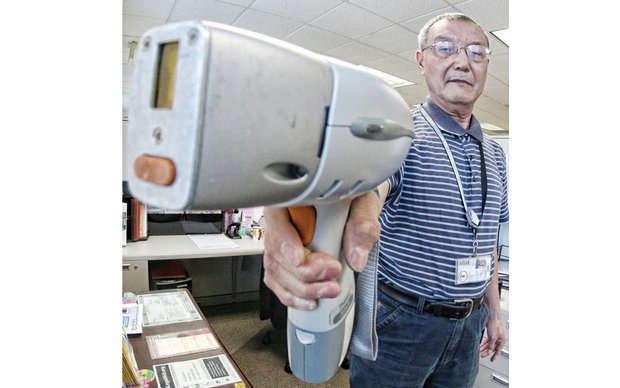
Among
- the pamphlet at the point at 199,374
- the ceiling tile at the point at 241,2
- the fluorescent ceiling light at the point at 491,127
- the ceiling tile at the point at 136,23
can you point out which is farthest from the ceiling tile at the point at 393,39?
the fluorescent ceiling light at the point at 491,127

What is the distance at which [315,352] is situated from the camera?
1.46ft

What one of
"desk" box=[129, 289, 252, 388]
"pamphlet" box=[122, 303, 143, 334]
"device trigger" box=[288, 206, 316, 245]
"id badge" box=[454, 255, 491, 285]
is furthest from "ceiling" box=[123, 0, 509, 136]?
"device trigger" box=[288, 206, 316, 245]

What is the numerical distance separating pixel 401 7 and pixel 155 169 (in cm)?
299

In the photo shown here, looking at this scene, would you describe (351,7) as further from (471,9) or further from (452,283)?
(452,283)

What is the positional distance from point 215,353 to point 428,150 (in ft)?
2.65

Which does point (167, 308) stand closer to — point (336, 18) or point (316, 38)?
point (336, 18)

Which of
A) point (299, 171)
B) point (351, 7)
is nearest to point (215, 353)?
point (299, 171)

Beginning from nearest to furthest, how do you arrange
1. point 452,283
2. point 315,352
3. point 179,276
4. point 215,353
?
point 315,352 → point 452,283 → point 215,353 → point 179,276

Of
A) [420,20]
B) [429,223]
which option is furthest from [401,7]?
[429,223]

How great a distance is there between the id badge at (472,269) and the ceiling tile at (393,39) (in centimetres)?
271

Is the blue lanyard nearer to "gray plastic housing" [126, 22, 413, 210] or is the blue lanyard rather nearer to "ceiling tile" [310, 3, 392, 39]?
"gray plastic housing" [126, 22, 413, 210]

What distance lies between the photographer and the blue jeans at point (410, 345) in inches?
36.8

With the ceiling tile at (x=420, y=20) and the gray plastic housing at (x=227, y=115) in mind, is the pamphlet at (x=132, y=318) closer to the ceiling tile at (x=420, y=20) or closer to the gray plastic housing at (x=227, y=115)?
the gray plastic housing at (x=227, y=115)

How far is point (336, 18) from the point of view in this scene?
9.98 ft
